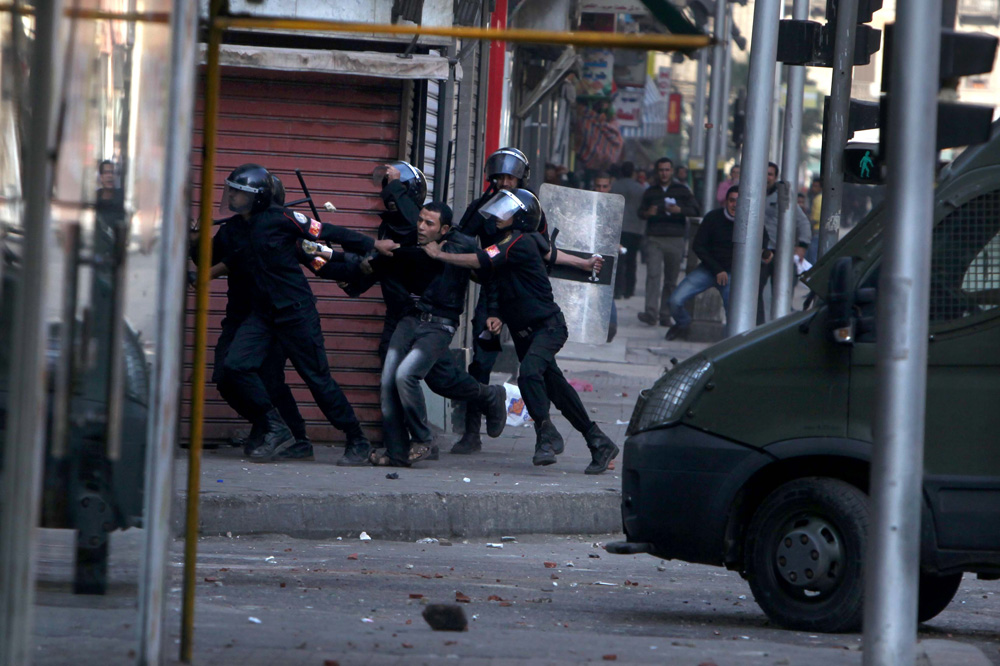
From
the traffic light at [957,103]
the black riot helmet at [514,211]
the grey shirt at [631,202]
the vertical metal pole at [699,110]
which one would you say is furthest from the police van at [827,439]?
the vertical metal pole at [699,110]

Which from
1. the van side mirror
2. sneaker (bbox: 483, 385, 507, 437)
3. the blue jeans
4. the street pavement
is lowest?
the street pavement

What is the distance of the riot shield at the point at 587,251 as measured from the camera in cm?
1162

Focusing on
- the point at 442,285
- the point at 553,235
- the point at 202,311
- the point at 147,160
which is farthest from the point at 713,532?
the point at 553,235

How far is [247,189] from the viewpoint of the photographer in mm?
8812

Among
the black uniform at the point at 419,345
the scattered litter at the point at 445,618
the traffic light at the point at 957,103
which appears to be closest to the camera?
the traffic light at the point at 957,103

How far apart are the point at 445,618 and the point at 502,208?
4.39m

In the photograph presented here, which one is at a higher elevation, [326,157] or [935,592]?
[326,157]

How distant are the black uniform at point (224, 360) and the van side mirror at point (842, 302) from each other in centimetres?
447

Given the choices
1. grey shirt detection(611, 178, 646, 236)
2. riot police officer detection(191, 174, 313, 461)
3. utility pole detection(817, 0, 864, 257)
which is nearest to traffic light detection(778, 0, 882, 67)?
utility pole detection(817, 0, 864, 257)

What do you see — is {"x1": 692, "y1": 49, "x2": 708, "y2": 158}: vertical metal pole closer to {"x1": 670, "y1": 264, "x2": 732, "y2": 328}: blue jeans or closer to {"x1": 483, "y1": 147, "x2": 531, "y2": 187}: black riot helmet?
{"x1": 670, "y1": 264, "x2": 732, "y2": 328}: blue jeans

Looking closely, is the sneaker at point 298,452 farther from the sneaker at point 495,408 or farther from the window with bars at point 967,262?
the window with bars at point 967,262

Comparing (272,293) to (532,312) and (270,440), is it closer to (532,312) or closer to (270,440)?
(270,440)

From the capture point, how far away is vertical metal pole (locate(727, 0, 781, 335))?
9406 millimetres

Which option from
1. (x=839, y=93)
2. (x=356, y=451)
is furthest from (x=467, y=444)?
(x=839, y=93)
